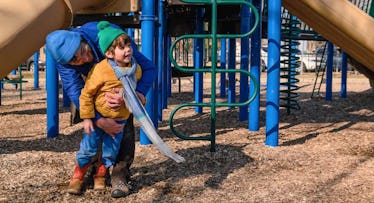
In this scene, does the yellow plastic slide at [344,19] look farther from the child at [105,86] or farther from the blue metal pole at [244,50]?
the child at [105,86]

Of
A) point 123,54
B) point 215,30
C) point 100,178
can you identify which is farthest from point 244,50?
point 123,54

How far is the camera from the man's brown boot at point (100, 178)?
11.5 ft

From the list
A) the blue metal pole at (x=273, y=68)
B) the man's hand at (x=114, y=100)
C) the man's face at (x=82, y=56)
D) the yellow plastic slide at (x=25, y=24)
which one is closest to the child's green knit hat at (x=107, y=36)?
the man's face at (x=82, y=56)

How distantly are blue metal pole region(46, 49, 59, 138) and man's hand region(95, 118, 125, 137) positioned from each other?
7.70 ft

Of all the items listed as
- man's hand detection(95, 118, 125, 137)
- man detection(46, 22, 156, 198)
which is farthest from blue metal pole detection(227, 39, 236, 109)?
man's hand detection(95, 118, 125, 137)

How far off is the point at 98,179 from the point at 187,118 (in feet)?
12.7

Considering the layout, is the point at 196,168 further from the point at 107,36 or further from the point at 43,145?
the point at 43,145

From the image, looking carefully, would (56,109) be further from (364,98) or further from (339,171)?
(364,98)

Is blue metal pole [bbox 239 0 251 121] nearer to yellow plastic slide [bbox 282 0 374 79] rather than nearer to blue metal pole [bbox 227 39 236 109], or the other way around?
yellow plastic slide [bbox 282 0 374 79]

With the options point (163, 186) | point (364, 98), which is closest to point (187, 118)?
point (163, 186)

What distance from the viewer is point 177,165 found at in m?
4.20

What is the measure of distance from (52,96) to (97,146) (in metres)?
2.28

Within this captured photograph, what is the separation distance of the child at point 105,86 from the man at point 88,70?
6 cm

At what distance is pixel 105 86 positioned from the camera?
10.2ft
